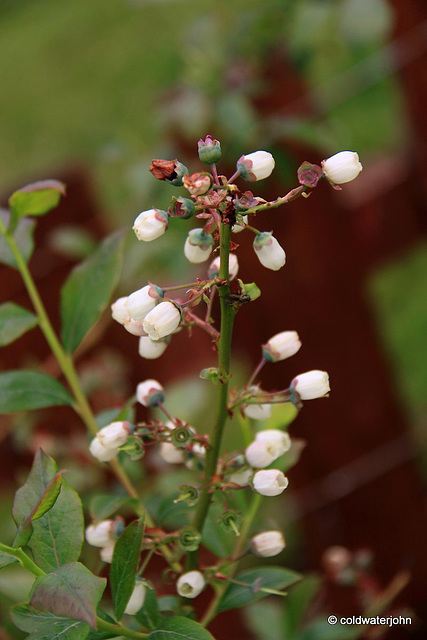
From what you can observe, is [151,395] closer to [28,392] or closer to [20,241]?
[28,392]

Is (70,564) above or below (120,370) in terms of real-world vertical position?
below

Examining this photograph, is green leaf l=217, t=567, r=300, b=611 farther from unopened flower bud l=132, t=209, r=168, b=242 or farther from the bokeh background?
the bokeh background

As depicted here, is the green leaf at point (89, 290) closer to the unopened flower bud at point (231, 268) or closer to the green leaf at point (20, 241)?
the green leaf at point (20, 241)

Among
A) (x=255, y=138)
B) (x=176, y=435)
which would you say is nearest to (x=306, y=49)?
(x=255, y=138)

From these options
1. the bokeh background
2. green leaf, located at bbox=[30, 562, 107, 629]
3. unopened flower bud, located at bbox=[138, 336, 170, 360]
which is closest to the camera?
green leaf, located at bbox=[30, 562, 107, 629]

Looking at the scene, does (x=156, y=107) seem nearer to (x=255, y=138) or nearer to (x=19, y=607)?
(x=255, y=138)

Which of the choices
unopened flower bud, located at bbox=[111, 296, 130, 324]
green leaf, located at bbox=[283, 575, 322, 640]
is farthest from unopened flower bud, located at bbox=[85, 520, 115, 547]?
green leaf, located at bbox=[283, 575, 322, 640]

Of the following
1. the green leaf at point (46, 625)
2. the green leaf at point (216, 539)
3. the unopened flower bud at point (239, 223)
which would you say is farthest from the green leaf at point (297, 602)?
the unopened flower bud at point (239, 223)

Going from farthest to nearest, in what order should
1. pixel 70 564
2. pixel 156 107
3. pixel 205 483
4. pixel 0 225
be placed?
pixel 156 107
pixel 0 225
pixel 205 483
pixel 70 564
